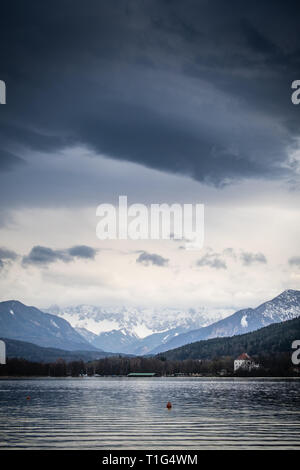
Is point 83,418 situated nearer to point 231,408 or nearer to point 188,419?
point 188,419

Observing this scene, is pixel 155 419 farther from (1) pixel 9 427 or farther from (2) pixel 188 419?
(1) pixel 9 427

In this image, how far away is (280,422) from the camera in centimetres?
8325

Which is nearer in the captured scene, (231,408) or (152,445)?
(152,445)

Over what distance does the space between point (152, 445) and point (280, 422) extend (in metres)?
28.9

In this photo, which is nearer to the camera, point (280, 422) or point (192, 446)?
point (192, 446)

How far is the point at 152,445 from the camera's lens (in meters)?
61.6
